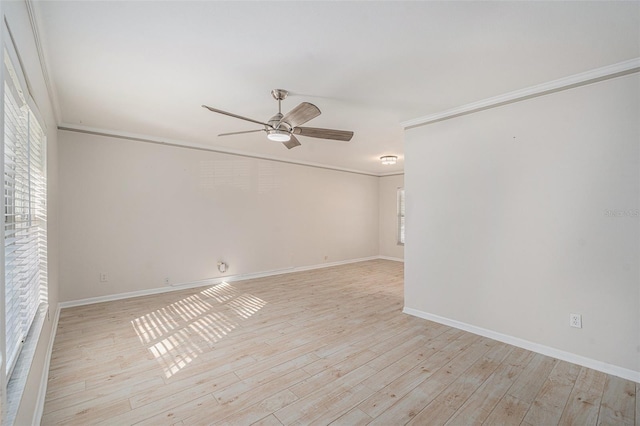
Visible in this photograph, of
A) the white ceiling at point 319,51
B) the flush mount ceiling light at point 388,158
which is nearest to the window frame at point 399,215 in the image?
the flush mount ceiling light at point 388,158

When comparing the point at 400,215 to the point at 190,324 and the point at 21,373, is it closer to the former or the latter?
the point at 190,324

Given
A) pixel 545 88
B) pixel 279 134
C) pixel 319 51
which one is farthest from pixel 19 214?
pixel 545 88

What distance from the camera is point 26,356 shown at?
1.65m

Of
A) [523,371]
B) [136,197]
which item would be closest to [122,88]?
[136,197]

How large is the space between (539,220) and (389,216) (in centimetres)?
526

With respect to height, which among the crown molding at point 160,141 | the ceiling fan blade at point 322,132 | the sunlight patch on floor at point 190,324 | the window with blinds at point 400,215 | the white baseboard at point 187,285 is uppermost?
the crown molding at point 160,141

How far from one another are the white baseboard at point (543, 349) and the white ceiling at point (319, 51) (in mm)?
2429

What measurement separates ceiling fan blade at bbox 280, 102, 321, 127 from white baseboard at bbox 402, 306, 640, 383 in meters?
2.71

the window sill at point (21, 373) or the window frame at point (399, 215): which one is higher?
the window frame at point (399, 215)

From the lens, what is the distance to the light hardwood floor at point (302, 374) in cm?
189

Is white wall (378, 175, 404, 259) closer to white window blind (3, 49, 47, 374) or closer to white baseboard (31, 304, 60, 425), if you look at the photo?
white baseboard (31, 304, 60, 425)

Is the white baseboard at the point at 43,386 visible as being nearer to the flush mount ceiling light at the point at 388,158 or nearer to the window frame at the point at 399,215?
the flush mount ceiling light at the point at 388,158

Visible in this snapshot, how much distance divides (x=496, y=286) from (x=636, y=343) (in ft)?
3.31

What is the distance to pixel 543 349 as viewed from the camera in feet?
8.75
